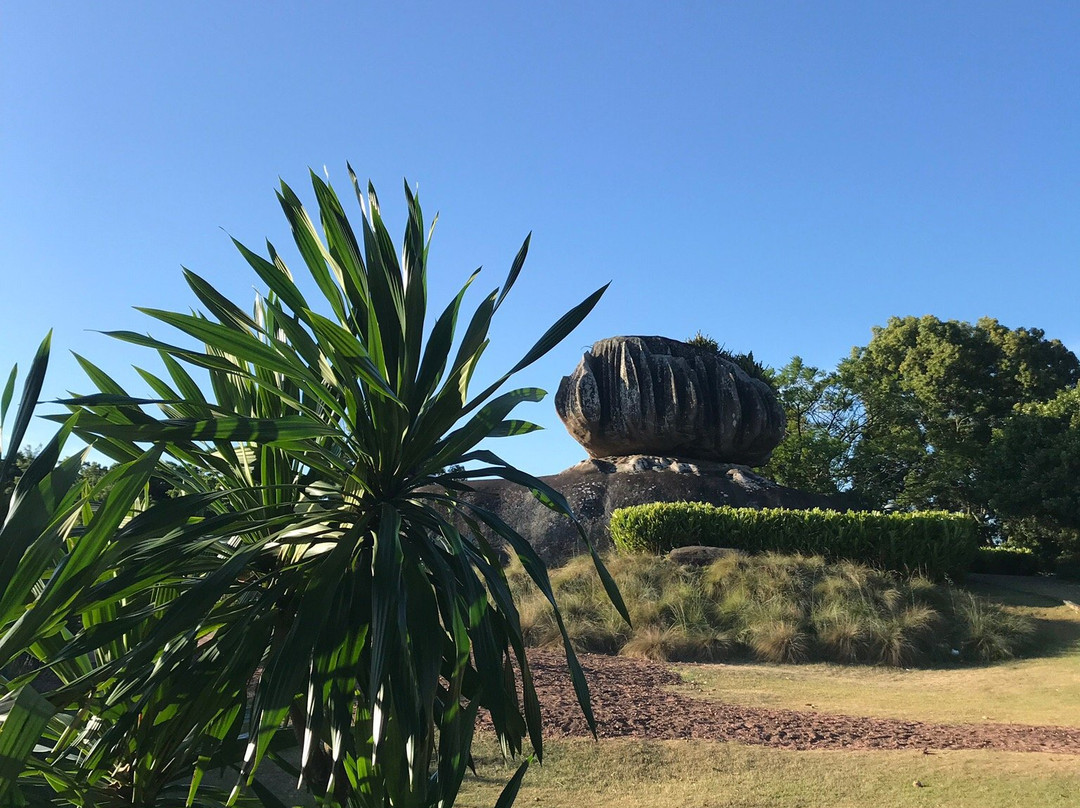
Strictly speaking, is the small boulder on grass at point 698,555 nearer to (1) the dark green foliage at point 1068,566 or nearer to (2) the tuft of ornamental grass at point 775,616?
(2) the tuft of ornamental grass at point 775,616

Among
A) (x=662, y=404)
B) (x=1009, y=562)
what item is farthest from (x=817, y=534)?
(x=1009, y=562)

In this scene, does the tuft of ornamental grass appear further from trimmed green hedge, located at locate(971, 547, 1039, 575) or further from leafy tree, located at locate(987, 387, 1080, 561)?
leafy tree, located at locate(987, 387, 1080, 561)

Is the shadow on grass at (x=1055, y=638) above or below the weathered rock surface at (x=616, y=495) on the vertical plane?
below

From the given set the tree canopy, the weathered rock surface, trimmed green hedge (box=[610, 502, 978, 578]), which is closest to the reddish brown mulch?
trimmed green hedge (box=[610, 502, 978, 578])

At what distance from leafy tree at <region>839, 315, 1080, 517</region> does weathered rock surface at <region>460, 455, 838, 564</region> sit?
978 centimetres

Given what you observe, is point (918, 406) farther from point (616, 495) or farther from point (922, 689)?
point (922, 689)

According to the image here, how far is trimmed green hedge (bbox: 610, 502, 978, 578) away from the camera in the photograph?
560 inches

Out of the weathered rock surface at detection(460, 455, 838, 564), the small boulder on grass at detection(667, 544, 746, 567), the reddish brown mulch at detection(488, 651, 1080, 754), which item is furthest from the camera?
the weathered rock surface at detection(460, 455, 838, 564)

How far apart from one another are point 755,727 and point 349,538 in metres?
4.96

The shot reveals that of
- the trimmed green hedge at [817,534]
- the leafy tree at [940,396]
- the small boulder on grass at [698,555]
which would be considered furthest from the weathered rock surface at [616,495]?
the leafy tree at [940,396]

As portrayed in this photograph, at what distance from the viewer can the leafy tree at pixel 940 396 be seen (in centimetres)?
2584

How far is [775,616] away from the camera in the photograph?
35.7 ft

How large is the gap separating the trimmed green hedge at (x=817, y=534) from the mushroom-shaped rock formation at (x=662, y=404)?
356cm

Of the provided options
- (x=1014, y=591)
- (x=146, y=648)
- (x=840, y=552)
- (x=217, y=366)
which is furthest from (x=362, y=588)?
(x=1014, y=591)
